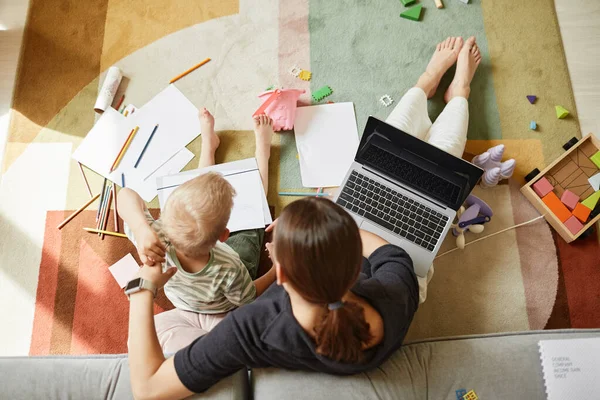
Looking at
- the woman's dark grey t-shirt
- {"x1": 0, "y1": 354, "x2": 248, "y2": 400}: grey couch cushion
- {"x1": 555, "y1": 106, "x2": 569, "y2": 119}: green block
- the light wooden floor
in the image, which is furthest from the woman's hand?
{"x1": 555, "y1": 106, "x2": 569, "y2": 119}: green block

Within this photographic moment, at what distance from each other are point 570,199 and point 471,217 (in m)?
0.39

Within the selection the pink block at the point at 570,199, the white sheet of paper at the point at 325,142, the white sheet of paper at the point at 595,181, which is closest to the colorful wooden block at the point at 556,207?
the pink block at the point at 570,199

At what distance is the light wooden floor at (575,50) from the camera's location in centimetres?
186

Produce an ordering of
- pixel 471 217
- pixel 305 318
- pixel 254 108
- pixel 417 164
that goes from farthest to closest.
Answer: pixel 254 108, pixel 471 217, pixel 417 164, pixel 305 318

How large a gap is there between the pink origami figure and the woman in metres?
0.79

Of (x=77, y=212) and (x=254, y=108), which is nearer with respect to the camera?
(x=77, y=212)

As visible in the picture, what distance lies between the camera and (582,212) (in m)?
1.66

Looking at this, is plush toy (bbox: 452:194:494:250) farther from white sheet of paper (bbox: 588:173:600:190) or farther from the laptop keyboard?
white sheet of paper (bbox: 588:173:600:190)

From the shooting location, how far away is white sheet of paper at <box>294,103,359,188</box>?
1760 mm

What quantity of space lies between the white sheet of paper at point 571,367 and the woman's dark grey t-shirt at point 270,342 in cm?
47

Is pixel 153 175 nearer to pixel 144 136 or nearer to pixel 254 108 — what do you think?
pixel 144 136

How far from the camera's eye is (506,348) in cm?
125

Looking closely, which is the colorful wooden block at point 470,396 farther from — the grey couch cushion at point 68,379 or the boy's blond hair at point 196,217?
the boy's blond hair at point 196,217

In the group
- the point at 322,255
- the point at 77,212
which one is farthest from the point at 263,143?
the point at 322,255
